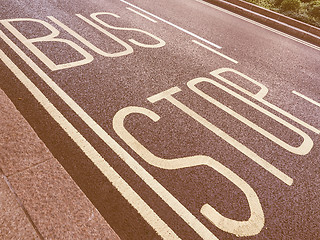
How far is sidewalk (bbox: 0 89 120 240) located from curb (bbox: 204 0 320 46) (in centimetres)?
875

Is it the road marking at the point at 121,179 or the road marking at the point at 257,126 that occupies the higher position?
the road marking at the point at 257,126

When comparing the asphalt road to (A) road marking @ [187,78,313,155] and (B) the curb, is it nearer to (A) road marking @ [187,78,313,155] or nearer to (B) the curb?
(A) road marking @ [187,78,313,155]

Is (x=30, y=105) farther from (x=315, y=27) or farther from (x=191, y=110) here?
(x=315, y=27)

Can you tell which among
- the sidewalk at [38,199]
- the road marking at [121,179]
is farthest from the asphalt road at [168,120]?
the sidewalk at [38,199]

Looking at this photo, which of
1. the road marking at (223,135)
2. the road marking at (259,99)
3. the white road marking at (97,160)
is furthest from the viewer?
the road marking at (259,99)

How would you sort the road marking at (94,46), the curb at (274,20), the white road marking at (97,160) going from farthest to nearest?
the curb at (274,20) → the road marking at (94,46) → the white road marking at (97,160)

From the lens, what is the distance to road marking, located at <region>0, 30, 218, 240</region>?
2.39 m

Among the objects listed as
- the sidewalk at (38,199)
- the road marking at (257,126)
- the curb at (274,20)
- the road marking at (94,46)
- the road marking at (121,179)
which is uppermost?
the curb at (274,20)

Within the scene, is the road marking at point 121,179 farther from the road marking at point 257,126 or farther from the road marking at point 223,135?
the road marking at point 257,126

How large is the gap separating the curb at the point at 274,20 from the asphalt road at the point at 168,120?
8.65 feet

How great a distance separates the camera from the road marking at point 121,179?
239 centimetres

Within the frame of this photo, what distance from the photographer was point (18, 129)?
2715 millimetres

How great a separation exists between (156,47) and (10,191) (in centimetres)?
416

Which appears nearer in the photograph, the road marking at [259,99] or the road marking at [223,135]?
the road marking at [223,135]
